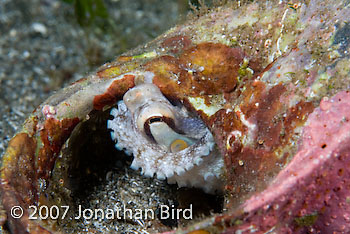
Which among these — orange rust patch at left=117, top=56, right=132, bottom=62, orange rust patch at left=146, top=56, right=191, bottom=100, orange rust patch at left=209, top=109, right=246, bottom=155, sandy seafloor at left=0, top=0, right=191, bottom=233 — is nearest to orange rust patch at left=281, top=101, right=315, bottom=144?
orange rust patch at left=209, top=109, right=246, bottom=155

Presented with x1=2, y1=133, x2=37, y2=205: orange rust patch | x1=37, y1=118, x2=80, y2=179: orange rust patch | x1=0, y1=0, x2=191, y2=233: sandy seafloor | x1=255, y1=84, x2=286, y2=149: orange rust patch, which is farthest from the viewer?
x1=0, y1=0, x2=191, y2=233: sandy seafloor

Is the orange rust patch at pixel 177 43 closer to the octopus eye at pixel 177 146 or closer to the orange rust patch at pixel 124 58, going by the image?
the orange rust patch at pixel 124 58

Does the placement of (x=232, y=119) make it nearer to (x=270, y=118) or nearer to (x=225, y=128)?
(x=225, y=128)

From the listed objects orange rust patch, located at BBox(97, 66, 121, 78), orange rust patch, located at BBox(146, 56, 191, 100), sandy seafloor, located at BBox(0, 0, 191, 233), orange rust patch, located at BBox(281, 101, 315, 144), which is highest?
sandy seafloor, located at BBox(0, 0, 191, 233)

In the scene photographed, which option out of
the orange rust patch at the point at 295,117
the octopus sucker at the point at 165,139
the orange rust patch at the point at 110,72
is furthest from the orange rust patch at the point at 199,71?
the orange rust patch at the point at 295,117

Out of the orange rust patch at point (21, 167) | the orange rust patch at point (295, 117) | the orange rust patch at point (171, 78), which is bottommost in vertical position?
the orange rust patch at point (295, 117)

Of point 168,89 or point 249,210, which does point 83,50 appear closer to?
point 168,89

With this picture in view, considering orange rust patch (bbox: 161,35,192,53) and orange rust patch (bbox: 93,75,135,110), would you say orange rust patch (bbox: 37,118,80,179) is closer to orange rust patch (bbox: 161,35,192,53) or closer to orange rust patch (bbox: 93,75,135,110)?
orange rust patch (bbox: 93,75,135,110)
